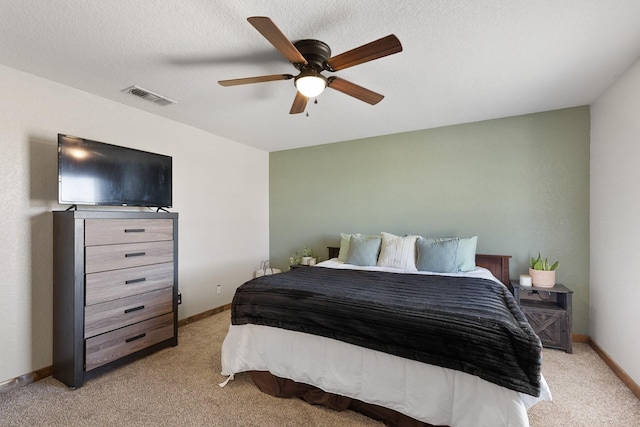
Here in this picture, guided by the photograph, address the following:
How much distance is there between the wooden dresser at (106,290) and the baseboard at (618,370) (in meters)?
3.76

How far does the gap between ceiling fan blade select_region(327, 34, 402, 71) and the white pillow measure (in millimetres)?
2103

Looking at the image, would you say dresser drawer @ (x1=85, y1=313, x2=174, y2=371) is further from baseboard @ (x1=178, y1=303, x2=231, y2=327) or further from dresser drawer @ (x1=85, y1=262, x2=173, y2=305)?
baseboard @ (x1=178, y1=303, x2=231, y2=327)

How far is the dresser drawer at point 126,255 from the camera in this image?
7.39ft

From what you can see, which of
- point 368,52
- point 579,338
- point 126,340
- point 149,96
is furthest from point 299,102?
point 579,338

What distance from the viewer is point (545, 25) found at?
5.66 ft

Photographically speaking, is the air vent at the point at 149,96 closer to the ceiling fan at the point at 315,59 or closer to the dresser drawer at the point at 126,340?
the ceiling fan at the point at 315,59

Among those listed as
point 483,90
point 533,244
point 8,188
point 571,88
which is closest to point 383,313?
point 483,90

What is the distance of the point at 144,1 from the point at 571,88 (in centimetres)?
330

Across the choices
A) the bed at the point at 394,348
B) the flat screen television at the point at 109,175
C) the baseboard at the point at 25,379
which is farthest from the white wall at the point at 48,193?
the bed at the point at 394,348

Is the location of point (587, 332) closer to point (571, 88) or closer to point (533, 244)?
point (533, 244)

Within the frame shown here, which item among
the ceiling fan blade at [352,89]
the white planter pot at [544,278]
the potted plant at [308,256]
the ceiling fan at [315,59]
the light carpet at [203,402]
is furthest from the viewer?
the potted plant at [308,256]

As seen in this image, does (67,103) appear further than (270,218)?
No

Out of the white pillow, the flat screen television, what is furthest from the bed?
the flat screen television

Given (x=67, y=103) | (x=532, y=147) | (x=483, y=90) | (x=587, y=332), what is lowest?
(x=587, y=332)
